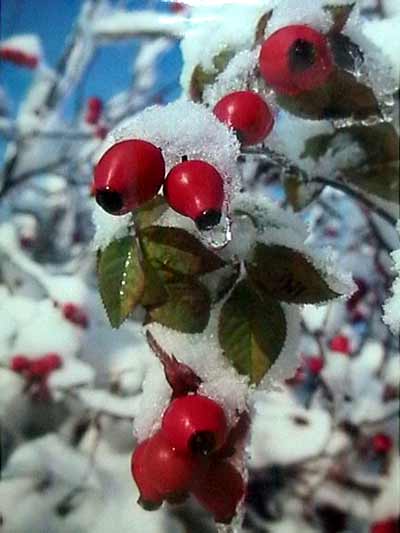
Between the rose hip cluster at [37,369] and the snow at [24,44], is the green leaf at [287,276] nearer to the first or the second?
the rose hip cluster at [37,369]

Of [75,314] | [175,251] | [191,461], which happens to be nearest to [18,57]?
[75,314]

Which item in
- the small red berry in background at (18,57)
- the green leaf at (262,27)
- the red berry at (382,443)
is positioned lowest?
the red berry at (382,443)

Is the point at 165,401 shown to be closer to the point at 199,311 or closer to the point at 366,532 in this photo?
the point at 199,311

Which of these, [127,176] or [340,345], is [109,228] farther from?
[340,345]

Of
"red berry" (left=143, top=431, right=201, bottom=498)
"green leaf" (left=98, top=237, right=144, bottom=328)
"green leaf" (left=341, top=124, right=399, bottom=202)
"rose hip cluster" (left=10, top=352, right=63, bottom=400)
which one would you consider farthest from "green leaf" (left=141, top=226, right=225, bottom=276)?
"rose hip cluster" (left=10, top=352, right=63, bottom=400)

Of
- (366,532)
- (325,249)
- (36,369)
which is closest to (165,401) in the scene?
(325,249)

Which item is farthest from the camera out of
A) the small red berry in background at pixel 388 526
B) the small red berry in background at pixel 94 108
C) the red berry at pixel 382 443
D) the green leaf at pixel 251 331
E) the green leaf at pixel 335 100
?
the small red berry in background at pixel 94 108

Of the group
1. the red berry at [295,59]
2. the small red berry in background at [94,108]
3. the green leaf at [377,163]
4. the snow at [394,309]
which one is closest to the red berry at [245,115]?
the red berry at [295,59]
